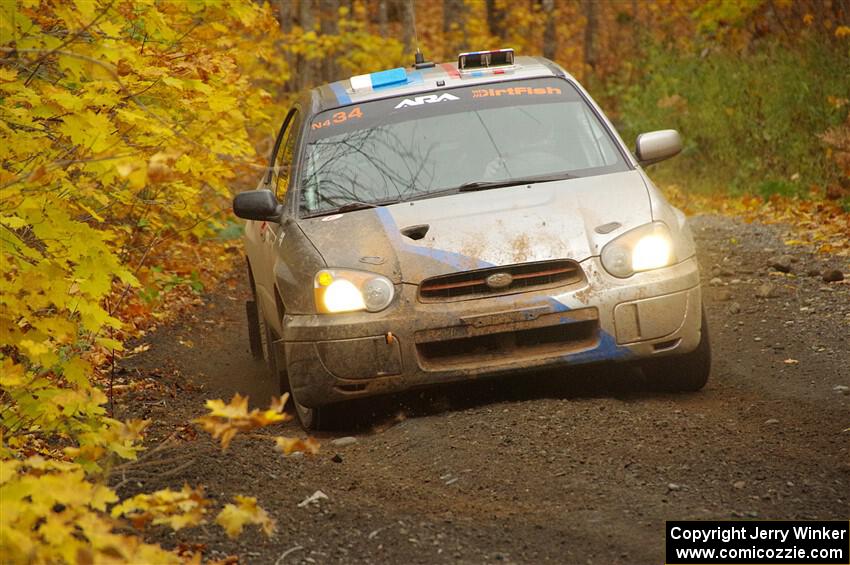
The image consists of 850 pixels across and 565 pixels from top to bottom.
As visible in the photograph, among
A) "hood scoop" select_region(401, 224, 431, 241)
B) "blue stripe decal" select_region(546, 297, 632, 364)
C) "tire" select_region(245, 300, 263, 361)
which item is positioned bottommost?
"tire" select_region(245, 300, 263, 361)

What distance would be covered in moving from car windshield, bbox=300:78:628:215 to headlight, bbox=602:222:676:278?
2.50ft

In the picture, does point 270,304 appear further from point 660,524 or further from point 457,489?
point 660,524

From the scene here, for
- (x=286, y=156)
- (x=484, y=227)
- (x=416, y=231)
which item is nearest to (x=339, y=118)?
(x=286, y=156)

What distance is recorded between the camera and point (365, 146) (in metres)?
7.09

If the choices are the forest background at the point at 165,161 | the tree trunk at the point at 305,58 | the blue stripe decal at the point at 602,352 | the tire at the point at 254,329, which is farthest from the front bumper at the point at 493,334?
the tree trunk at the point at 305,58

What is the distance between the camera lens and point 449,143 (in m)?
7.05

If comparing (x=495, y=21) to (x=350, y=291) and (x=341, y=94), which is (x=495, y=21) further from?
(x=350, y=291)

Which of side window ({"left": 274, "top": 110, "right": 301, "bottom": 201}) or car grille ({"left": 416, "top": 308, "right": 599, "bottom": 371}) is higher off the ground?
side window ({"left": 274, "top": 110, "right": 301, "bottom": 201})

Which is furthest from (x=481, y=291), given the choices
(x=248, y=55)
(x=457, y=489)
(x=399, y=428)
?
(x=248, y=55)

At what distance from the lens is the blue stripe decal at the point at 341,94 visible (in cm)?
752

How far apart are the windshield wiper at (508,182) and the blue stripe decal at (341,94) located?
1188mm

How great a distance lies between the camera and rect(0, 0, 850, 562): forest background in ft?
13.1

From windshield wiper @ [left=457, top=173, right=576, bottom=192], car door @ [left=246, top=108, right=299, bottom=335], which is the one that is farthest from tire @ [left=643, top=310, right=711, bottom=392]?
car door @ [left=246, top=108, right=299, bottom=335]

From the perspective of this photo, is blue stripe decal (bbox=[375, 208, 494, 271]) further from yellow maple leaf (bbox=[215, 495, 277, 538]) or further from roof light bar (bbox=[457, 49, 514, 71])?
yellow maple leaf (bbox=[215, 495, 277, 538])
